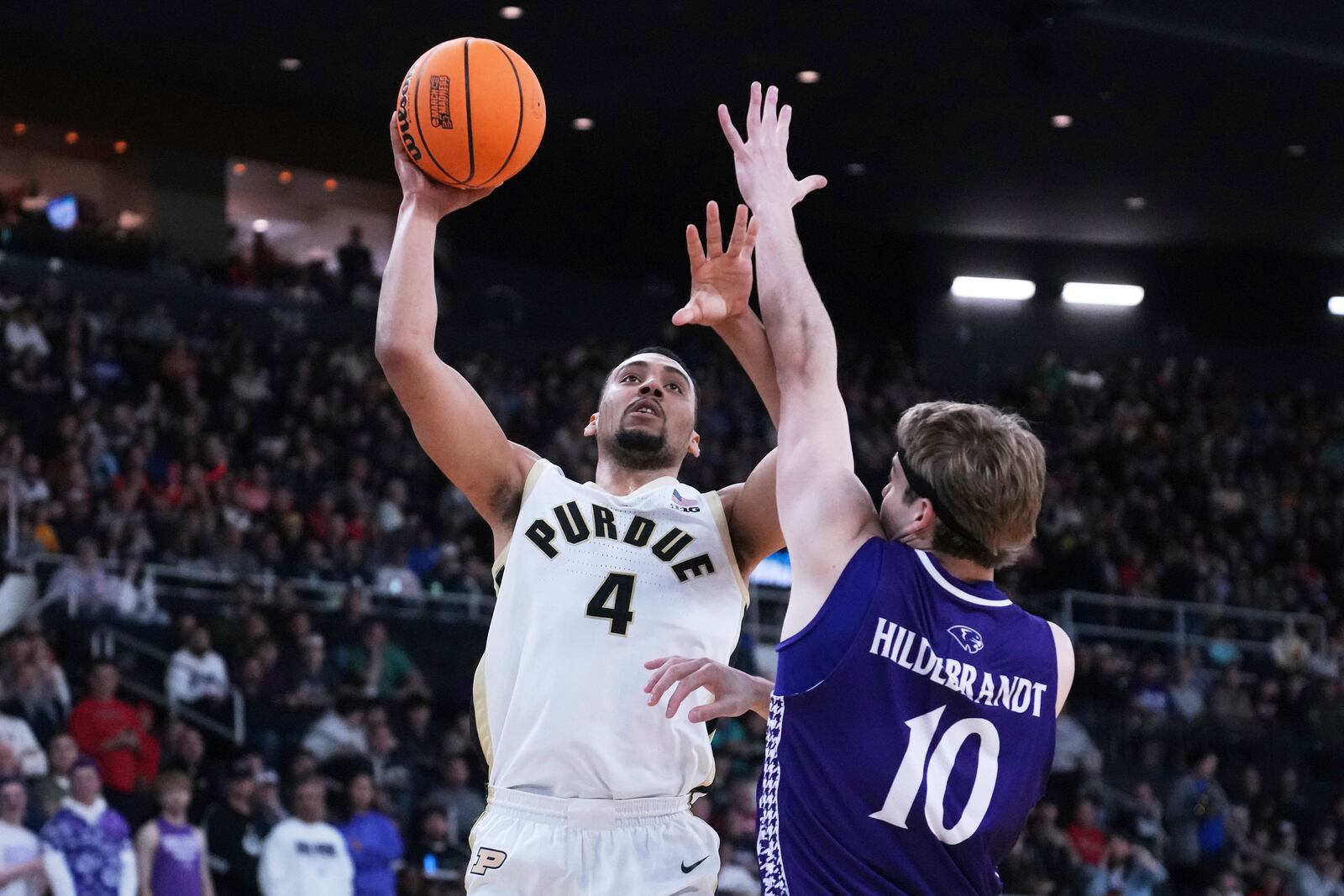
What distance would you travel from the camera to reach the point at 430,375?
454 centimetres

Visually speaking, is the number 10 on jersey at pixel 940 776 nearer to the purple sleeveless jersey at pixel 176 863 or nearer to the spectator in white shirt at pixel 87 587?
the purple sleeveless jersey at pixel 176 863

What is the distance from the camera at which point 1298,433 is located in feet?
84.3

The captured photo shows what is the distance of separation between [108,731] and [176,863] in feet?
4.70

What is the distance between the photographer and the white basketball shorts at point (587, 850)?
4.38 meters

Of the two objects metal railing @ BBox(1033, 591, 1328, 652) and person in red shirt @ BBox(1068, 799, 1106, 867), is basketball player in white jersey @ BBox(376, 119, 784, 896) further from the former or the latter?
metal railing @ BBox(1033, 591, 1328, 652)

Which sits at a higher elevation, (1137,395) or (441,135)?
(1137,395)

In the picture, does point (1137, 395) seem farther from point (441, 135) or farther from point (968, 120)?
point (441, 135)

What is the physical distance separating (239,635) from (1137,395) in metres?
17.3

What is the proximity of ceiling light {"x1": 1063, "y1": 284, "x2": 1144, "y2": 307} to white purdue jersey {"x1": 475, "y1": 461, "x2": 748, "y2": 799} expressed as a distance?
24700 millimetres

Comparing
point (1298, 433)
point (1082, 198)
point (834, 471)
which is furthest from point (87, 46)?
point (834, 471)

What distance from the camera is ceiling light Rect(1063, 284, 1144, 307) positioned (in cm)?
2848

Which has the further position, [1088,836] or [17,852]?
[1088,836]

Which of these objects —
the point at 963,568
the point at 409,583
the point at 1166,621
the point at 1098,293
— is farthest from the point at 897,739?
the point at 1098,293

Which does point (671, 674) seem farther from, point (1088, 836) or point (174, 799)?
point (1088, 836)
